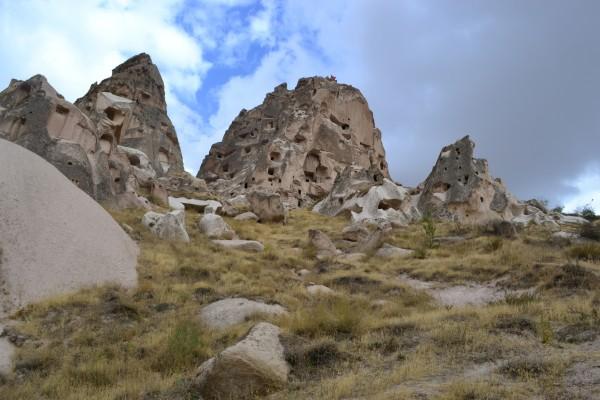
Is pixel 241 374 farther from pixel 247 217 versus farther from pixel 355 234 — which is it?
pixel 247 217

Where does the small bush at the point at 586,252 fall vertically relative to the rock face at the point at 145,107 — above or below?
below

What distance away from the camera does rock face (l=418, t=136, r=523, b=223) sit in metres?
26.8

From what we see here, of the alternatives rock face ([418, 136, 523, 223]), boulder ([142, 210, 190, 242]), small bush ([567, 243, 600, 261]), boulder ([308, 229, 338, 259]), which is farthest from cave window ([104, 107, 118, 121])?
small bush ([567, 243, 600, 261])

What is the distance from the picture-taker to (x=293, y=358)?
6496 mm

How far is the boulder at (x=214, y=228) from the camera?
17595 millimetres

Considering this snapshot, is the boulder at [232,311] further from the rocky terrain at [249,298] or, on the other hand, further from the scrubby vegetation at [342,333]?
the scrubby vegetation at [342,333]

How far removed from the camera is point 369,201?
27.8 metres

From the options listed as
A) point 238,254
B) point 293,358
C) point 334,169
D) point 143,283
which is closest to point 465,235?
point 238,254

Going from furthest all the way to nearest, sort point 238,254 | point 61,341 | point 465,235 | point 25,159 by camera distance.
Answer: point 465,235 < point 238,254 < point 25,159 < point 61,341

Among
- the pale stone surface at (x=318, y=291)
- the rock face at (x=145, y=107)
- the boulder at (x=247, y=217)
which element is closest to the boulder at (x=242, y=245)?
the pale stone surface at (x=318, y=291)

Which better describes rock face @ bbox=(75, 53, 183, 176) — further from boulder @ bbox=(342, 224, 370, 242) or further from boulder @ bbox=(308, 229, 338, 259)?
boulder @ bbox=(308, 229, 338, 259)

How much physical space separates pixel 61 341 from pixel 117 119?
99.3 feet

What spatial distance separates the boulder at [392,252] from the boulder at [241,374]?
9.72 m

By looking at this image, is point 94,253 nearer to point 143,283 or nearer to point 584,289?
point 143,283
